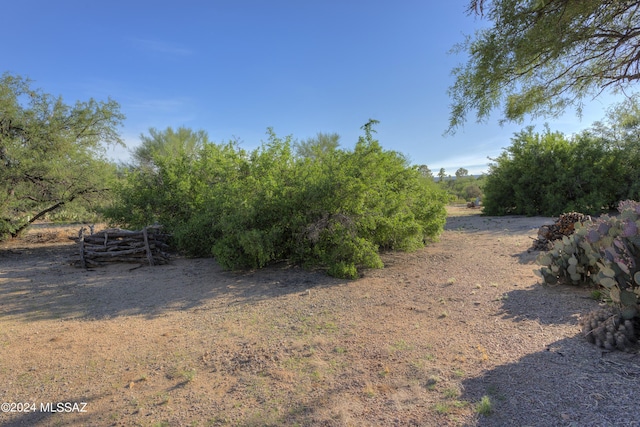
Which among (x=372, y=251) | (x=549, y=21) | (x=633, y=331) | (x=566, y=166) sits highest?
(x=549, y=21)

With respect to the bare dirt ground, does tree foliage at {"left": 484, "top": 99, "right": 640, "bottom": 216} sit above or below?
above

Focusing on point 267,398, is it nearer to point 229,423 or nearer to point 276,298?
point 229,423

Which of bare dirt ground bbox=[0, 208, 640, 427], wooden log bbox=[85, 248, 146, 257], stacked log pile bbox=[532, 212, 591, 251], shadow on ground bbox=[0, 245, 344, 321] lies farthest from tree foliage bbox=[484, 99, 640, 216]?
wooden log bbox=[85, 248, 146, 257]

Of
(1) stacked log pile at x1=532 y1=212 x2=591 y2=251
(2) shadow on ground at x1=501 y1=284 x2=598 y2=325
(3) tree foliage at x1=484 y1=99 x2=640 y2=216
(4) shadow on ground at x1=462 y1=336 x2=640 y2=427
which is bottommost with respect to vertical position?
(4) shadow on ground at x1=462 y1=336 x2=640 y2=427

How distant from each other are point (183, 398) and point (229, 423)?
1.80 ft

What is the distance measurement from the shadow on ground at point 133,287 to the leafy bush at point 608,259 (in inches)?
131

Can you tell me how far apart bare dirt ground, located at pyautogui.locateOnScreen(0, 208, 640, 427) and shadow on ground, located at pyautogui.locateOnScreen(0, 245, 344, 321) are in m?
0.05

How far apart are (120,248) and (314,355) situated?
6720 millimetres

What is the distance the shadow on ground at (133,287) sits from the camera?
5.37 metres

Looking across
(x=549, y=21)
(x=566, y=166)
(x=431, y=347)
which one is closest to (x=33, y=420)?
(x=431, y=347)

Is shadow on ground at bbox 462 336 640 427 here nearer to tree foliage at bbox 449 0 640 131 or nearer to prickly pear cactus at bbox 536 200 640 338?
prickly pear cactus at bbox 536 200 640 338

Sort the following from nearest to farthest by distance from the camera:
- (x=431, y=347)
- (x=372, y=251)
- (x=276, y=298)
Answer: (x=431, y=347) → (x=276, y=298) → (x=372, y=251)

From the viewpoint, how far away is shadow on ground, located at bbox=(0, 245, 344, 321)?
5371mm

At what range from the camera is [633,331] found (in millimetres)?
3049
